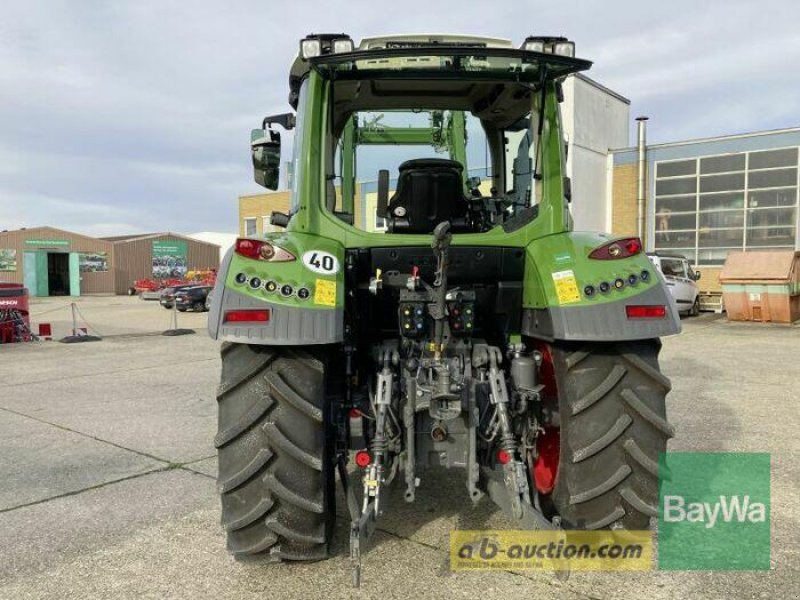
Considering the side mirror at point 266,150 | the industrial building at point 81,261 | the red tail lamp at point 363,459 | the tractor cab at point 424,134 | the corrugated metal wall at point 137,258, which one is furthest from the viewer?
the corrugated metal wall at point 137,258

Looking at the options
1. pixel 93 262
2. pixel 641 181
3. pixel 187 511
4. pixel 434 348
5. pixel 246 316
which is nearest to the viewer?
Result: pixel 246 316

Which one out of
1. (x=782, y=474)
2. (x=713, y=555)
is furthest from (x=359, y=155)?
(x=782, y=474)

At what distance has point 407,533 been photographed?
340 centimetres

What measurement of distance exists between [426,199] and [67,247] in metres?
49.4

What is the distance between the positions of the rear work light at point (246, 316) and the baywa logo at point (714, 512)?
77.4 inches

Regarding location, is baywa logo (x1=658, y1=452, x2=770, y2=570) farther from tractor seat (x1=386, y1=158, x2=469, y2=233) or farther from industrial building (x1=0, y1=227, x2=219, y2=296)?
industrial building (x1=0, y1=227, x2=219, y2=296)

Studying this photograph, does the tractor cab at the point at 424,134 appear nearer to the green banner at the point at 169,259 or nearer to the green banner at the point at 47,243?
the green banner at the point at 47,243

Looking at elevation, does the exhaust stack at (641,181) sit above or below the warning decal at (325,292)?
above

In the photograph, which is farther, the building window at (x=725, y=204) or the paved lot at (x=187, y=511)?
the building window at (x=725, y=204)

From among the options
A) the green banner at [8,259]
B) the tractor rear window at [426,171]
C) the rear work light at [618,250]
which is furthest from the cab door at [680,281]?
the green banner at [8,259]

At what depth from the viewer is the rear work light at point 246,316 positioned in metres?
2.76

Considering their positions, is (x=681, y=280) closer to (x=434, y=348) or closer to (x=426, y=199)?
(x=426, y=199)

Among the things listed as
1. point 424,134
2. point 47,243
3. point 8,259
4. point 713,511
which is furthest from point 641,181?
point 8,259

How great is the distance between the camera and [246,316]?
276 cm
